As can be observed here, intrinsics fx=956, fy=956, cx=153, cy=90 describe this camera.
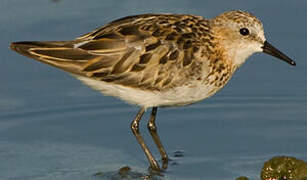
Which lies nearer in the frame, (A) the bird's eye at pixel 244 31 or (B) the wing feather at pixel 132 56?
(B) the wing feather at pixel 132 56

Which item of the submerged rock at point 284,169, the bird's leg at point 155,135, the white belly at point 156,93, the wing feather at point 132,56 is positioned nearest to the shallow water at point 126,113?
the bird's leg at point 155,135

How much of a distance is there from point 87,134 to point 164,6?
130 inches

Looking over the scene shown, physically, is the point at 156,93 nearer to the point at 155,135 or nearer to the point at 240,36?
the point at 155,135

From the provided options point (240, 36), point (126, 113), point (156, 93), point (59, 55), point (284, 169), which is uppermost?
point (240, 36)

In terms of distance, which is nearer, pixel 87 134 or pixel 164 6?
pixel 87 134

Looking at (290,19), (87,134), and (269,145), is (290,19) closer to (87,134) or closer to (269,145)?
(269,145)

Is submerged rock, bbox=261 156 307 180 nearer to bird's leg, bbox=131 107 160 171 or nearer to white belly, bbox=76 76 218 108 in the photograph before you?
white belly, bbox=76 76 218 108

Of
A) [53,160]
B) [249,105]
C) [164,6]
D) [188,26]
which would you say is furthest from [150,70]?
[164,6]

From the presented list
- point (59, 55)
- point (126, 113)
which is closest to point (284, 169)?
point (59, 55)

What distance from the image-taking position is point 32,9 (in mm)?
15664

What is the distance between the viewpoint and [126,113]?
13.9m

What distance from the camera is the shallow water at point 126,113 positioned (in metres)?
12.2

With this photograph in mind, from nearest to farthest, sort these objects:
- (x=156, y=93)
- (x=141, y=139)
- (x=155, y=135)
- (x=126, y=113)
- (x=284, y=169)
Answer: (x=284, y=169)
(x=156, y=93)
(x=141, y=139)
(x=155, y=135)
(x=126, y=113)

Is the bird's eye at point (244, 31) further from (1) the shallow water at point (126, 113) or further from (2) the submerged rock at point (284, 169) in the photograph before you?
(2) the submerged rock at point (284, 169)
